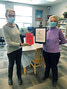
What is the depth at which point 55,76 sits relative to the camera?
176 centimetres

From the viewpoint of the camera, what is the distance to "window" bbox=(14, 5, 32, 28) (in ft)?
21.7

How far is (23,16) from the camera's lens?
6.80m

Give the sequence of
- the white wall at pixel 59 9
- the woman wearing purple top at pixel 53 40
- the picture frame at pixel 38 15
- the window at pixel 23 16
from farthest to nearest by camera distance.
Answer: the picture frame at pixel 38 15, the window at pixel 23 16, the white wall at pixel 59 9, the woman wearing purple top at pixel 53 40

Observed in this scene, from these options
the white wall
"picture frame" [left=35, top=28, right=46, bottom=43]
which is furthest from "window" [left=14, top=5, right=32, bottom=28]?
"picture frame" [left=35, top=28, right=46, bottom=43]

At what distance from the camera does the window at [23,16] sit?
660 centimetres

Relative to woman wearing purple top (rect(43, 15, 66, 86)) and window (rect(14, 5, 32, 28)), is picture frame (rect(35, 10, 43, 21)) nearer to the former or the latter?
window (rect(14, 5, 32, 28))

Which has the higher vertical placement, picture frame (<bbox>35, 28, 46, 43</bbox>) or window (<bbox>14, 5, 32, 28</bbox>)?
window (<bbox>14, 5, 32, 28</bbox>)

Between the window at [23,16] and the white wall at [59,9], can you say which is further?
the window at [23,16]

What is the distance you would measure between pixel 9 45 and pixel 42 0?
4983 mm

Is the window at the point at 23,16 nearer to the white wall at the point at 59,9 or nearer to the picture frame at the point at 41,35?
the white wall at the point at 59,9

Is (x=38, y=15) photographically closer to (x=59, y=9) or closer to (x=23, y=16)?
(x=23, y=16)

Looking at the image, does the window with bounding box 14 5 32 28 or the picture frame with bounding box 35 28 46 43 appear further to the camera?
the window with bounding box 14 5 32 28

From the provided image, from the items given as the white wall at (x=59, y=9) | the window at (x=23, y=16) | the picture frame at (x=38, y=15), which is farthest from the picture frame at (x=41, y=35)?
the picture frame at (x=38, y=15)

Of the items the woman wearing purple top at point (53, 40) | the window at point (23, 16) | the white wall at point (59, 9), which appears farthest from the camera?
the window at point (23, 16)
